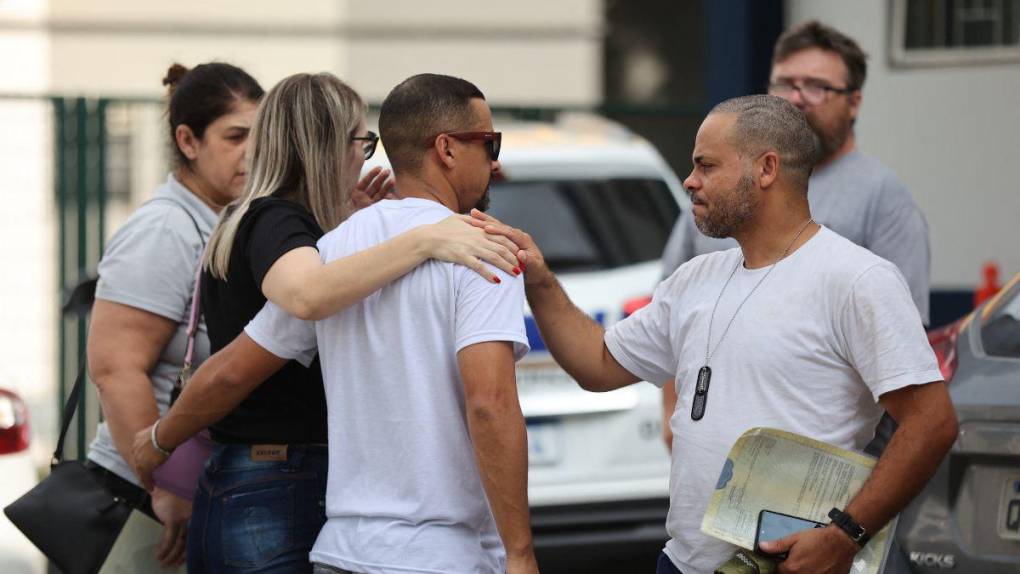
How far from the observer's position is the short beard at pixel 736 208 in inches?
128

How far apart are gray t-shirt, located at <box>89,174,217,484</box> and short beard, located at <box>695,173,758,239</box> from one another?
1298 mm

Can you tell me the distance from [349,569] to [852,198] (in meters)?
2.06

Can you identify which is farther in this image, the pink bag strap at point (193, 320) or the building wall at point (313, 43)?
the building wall at point (313, 43)

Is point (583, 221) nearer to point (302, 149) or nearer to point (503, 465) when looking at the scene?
point (302, 149)

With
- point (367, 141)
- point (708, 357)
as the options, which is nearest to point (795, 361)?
point (708, 357)

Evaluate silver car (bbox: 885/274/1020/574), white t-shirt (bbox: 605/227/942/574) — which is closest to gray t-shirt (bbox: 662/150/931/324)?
silver car (bbox: 885/274/1020/574)

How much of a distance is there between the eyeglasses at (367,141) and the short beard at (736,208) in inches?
30.2

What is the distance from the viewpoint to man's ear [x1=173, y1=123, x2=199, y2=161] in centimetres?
406

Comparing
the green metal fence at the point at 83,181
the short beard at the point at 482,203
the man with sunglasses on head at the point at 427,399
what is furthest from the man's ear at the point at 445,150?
the green metal fence at the point at 83,181

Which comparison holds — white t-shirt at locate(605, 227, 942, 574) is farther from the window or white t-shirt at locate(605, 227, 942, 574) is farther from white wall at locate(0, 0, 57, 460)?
the window

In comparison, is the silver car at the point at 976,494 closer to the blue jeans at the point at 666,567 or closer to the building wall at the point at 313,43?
the blue jeans at the point at 666,567

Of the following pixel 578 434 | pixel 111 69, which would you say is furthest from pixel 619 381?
pixel 111 69

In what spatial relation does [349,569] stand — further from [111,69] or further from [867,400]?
[111,69]

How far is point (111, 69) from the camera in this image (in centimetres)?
1577
